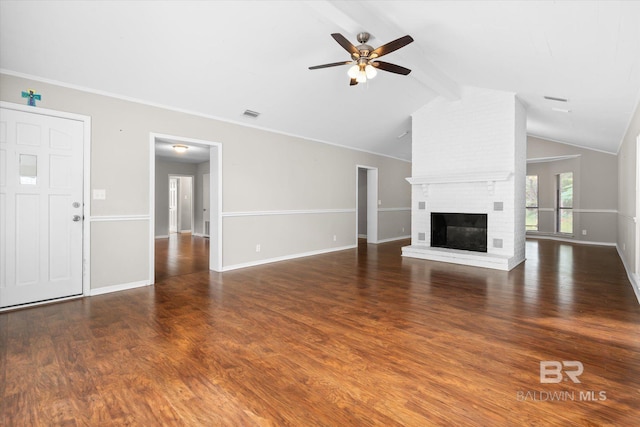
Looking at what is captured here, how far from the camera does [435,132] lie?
6.63m

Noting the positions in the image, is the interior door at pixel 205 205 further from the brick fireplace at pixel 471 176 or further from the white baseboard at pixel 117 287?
the brick fireplace at pixel 471 176

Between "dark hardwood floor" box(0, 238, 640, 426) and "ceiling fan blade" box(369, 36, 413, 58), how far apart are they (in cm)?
271

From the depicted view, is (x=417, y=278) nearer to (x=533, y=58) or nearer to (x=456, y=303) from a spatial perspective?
(x=456, y=303)

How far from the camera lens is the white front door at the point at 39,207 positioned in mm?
3461

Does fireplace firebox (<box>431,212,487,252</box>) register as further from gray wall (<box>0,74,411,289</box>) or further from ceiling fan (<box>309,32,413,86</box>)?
ceiling fan (<box>309,32,413,86</box>)

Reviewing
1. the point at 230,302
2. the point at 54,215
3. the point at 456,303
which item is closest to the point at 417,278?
the point at 456,303

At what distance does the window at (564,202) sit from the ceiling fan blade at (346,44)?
29.0 ft

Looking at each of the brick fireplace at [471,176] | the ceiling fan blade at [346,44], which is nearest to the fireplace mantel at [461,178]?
the brick fireplace at [471,176]

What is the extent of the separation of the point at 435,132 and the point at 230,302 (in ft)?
17.1

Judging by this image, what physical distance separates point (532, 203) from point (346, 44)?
970 centimetres

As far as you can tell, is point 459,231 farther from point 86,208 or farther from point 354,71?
point 86,208

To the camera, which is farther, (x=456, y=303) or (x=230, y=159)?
(x=230, y=159)

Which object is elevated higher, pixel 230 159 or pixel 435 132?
pixel 435 132

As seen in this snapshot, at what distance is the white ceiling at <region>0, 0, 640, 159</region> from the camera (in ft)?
9.59
